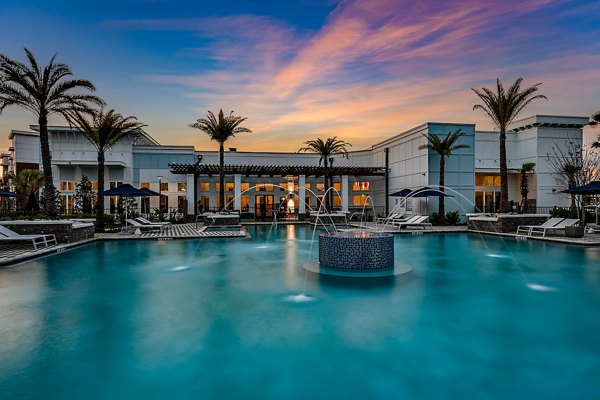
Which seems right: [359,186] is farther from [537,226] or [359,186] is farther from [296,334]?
[296,334]

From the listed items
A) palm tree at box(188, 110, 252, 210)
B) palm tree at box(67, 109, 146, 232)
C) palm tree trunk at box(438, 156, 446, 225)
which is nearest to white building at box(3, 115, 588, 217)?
palm tree trunk at box(438, 156, 446, 225)

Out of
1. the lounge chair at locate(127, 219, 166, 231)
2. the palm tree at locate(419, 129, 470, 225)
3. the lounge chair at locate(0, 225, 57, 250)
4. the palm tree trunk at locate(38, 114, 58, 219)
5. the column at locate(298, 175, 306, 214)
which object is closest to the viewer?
the lounge chair at locate(0, 225, 57, 250)

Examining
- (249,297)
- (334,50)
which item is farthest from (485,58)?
(249,297)

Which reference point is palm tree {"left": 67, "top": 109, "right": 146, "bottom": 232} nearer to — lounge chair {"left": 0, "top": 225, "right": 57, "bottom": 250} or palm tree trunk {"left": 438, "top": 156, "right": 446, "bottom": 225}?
lounge chair {"left": 0, "top": 225, "right": 57, "bottom": 250}

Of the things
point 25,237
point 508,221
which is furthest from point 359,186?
point 25,237

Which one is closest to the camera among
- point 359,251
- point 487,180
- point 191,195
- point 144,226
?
point 359,251

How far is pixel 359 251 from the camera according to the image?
33.2ft

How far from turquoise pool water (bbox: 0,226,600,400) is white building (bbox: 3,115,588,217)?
20.2 m

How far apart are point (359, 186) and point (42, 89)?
29430mm

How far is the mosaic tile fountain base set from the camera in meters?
10.1

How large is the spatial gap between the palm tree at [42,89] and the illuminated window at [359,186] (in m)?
27.3

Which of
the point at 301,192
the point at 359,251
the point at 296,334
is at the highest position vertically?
the point at 301,192

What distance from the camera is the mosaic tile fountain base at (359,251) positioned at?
33.2 ft

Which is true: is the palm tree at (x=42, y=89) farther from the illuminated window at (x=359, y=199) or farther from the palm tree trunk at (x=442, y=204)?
the illuminated window at (x=359, y=199)
